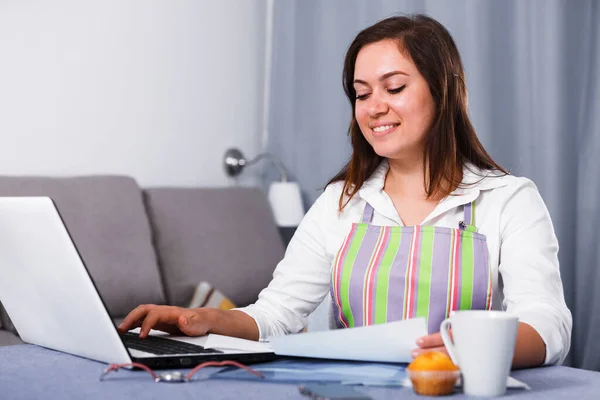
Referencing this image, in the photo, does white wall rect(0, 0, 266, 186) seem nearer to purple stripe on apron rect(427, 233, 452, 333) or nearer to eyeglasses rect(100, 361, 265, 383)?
purple stripe on apron rect(427, 233, 452, 333)

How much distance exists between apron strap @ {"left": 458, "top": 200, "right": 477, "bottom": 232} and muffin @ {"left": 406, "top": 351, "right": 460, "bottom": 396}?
583 millimetres

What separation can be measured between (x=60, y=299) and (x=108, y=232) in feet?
5.36

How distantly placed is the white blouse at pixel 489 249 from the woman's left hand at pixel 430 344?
8.6 inches

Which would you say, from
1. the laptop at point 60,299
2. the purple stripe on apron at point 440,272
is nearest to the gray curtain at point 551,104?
the purple stripe on apron at point 440,272

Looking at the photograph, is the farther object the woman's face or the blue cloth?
the woman's face

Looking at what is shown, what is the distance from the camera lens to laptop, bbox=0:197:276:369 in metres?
0.96

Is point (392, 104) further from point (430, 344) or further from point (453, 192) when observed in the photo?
point (430, 344)

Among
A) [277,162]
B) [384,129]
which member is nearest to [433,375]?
[384,129]

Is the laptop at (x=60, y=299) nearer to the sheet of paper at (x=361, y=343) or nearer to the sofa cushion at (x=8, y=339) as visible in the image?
the sheet of paper at (x=361, y=343)

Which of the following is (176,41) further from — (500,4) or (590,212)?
(590,212)

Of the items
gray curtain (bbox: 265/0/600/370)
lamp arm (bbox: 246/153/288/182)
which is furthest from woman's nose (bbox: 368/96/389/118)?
lamp arm (bbox: 246/153/288/182)

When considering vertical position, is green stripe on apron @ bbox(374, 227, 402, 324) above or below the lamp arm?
above

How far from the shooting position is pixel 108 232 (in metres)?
2.64

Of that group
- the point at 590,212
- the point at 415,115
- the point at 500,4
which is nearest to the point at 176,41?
the point at 500,4
